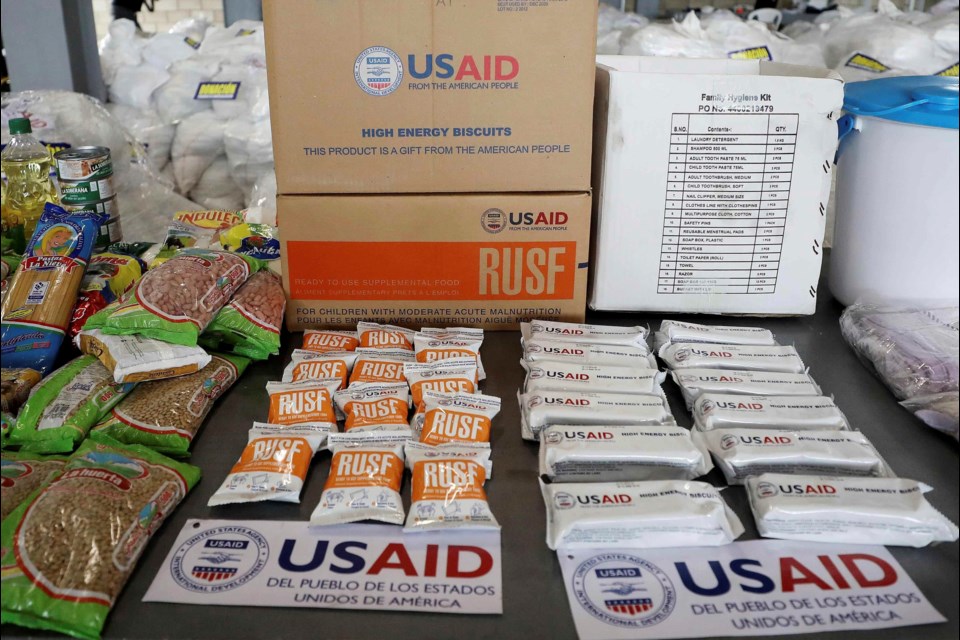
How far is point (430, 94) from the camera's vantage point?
1214 mm

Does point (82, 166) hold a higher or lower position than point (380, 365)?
higher

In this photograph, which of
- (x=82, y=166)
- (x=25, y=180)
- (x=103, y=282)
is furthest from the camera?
(x=25, y=180)

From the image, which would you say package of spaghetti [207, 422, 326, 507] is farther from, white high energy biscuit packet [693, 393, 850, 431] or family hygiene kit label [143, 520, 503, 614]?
white high energy biscuit packet [693, 393, 850, 431]

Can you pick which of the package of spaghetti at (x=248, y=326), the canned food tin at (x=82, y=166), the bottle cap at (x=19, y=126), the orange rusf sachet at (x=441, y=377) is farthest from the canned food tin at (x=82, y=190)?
the orange rusf sachet at (x=441, y=377)

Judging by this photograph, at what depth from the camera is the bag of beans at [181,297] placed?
3.77ft

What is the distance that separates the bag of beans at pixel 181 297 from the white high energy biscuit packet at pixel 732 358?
28.0 inches

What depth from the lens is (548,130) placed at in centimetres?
123

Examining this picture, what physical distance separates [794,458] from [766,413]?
11 cm

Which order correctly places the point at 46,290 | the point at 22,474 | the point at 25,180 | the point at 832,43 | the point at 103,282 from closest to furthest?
the point at 22,474 < the point at 46,290 < the point at 103,282 < the point at 25,180 < the point at 832,43

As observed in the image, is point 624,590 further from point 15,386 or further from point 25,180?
point 25,180

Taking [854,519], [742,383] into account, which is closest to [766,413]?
[742,383]

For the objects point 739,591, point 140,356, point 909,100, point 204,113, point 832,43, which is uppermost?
point 832,43

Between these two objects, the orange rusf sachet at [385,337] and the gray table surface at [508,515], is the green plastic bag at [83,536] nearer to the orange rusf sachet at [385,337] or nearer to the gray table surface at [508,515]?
the gray table surface at [508,515]

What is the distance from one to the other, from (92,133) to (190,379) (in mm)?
1483
